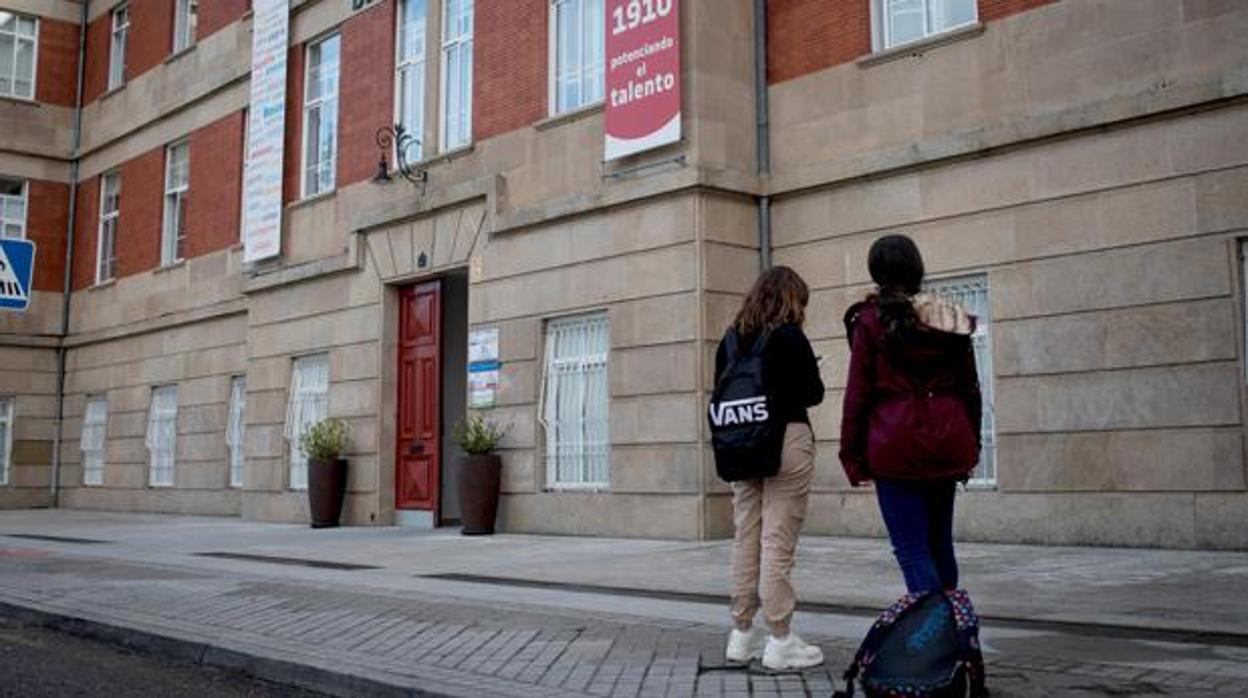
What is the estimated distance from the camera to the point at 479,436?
14.4m

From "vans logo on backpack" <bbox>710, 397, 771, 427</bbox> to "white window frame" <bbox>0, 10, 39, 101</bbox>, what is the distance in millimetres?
25862

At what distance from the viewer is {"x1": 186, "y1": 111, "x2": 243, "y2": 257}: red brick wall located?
21.8 metres

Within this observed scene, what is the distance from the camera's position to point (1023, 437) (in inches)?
427

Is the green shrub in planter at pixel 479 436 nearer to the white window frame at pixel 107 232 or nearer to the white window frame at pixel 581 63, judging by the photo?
the white window frame at pixel 581 63

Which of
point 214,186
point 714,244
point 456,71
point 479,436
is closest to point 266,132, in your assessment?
point 214,186

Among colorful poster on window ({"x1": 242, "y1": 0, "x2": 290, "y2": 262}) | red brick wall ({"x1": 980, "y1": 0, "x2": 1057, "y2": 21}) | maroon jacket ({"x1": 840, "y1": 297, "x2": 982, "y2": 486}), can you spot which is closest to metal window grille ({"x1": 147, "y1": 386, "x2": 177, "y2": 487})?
colorful poster on window ({"x1": 242, "y1": 0, "x2": 290, "y2": 262})

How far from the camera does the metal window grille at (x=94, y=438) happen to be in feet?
82.2

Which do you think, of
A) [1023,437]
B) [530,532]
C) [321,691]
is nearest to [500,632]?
[321,691]

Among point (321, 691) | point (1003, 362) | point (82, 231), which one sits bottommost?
point (321, 691)

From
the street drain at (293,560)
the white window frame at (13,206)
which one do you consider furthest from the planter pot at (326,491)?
the white window frame at (13,206)

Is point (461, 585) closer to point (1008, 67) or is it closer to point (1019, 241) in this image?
point (1019, 241)

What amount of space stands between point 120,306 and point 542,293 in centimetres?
1414

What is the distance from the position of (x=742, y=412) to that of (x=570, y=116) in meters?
9.44

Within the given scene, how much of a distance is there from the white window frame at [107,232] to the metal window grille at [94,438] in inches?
106
